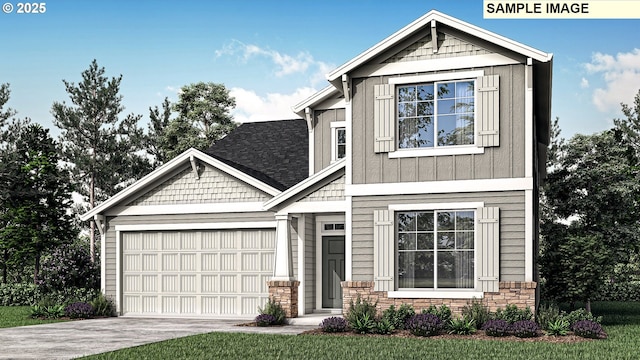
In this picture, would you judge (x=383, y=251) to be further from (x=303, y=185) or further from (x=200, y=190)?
(x=200, y=190)

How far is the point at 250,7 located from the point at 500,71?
11118 millimetres

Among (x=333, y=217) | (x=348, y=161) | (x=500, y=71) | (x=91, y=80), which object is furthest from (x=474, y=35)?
(x=91, y=80)

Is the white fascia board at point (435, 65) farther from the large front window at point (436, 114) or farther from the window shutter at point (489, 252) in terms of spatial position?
the window shutter at point (489, 252)

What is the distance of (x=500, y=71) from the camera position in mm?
16625

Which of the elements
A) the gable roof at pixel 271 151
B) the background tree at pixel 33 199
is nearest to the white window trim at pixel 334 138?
the gable roof at pixel 271 151

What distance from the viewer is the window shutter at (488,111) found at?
1642cm

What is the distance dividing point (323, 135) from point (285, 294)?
5.05m

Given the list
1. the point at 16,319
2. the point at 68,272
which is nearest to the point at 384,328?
the point at 16,319

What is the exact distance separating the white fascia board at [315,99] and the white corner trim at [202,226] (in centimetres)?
345

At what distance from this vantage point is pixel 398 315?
16.2 metres

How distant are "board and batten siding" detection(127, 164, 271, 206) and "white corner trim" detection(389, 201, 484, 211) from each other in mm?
4463

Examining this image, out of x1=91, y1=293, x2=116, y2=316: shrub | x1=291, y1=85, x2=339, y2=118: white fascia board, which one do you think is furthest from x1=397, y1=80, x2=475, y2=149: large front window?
x1=91, y1=293, x2=116, y2=316: shrub

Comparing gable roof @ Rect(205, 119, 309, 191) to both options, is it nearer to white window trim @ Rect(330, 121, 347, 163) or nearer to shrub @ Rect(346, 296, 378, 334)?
white window trim @ Rect(330, 121, 347, 163)

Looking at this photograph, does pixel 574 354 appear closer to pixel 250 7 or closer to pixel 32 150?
pixel 250 7
